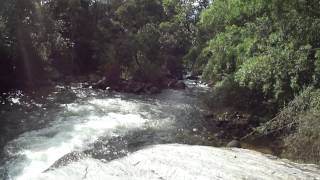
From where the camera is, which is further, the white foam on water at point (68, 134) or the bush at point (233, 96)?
the bush at point (233, 96)

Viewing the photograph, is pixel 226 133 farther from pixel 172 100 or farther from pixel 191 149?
pixel 172 100

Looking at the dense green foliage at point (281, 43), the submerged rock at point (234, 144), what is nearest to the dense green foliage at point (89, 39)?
the dense green foliage at point (281, 43)

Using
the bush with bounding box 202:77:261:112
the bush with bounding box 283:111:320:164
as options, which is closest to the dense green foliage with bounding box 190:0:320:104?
the bush with bounding box 283:111:320:164

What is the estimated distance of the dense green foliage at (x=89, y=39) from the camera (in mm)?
31141

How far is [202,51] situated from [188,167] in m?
17.2

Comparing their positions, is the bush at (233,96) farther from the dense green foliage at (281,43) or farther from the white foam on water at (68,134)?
the white foam on water at (68,134)

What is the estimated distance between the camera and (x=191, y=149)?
552 inches

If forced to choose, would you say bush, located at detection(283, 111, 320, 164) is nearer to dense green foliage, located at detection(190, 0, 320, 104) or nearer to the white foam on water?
dense green foliage, located at detection(190, 0, 320, 104)

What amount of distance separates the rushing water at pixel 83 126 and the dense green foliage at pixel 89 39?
15.0ft

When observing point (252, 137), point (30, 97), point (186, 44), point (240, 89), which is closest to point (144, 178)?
point (252, 137)

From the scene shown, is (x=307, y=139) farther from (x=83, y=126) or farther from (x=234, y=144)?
(x=83, y=126)

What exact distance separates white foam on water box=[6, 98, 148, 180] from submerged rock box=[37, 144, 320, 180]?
4.61ft

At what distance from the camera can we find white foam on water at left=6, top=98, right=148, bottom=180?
13.5 m

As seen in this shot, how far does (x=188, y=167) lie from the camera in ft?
38.4
